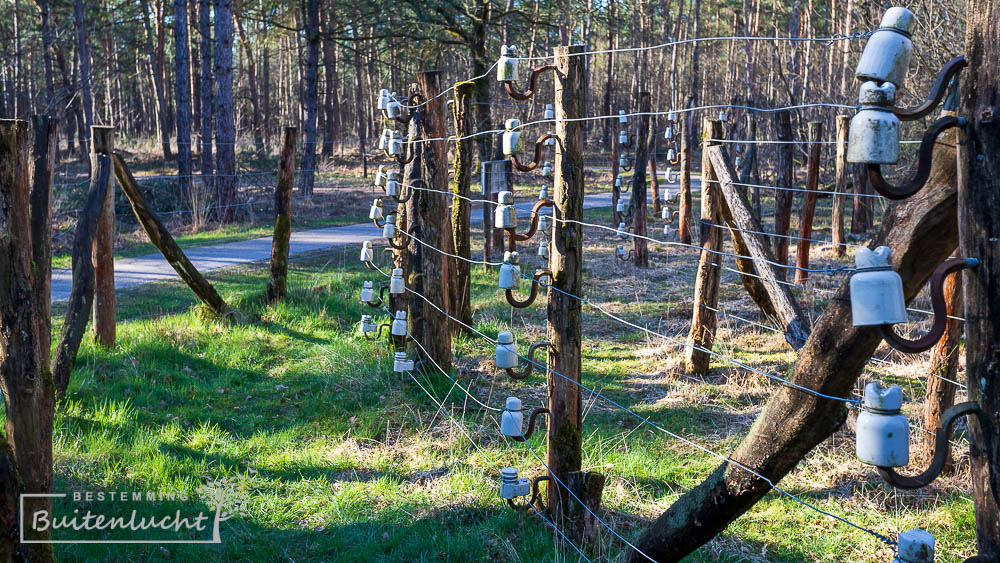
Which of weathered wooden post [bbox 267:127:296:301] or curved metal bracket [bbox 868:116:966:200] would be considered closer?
curved metal bracket [bbox 868:116:966:200]

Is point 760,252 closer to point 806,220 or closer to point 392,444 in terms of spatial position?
point 392,444

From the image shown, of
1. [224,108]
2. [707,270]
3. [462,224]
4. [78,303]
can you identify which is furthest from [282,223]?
[224,108]

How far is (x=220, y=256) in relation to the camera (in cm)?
1187

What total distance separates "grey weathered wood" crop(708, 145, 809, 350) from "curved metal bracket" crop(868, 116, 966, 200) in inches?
123

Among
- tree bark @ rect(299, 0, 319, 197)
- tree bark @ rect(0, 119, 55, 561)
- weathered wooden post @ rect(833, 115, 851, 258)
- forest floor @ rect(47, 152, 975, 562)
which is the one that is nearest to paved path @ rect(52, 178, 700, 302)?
forest floor @ rect(47, 152, 975, 562)

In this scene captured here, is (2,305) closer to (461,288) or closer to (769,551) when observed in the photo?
(769,551)

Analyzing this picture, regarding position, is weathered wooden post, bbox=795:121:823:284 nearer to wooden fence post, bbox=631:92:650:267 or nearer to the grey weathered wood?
wooden fence post, bbox=631:92:650:267

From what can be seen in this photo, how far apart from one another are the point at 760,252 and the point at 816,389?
2851 mm

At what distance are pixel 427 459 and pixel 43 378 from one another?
2198 mm

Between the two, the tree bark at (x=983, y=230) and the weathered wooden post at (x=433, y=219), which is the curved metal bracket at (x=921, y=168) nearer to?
the tree bark at (x=983, y=230)

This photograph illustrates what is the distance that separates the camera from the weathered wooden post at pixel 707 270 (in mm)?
6289

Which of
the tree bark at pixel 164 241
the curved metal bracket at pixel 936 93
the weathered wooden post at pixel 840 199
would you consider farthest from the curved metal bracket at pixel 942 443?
the weathered wooden post at pixel 840 199

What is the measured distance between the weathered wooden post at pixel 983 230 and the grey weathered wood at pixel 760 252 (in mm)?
2987

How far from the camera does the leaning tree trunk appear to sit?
2195 mm
